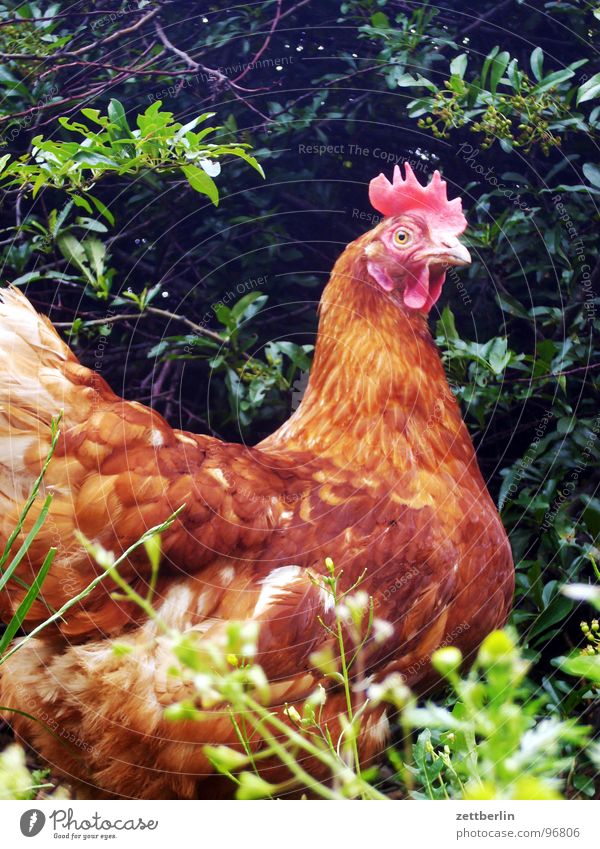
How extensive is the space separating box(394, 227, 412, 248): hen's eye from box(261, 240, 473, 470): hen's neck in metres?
0.04

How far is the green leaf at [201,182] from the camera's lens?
0.81m

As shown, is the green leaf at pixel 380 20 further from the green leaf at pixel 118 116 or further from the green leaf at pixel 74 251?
the green leaf at pixel 74 251

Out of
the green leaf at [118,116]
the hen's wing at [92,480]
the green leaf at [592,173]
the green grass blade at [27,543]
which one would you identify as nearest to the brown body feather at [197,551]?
the hen's wing at [92,480]

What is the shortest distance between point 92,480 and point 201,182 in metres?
0.35

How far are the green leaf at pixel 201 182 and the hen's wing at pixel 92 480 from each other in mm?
222

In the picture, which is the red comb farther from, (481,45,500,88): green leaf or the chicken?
(481,45,500,88): green leaf

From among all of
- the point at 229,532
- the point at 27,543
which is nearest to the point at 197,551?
the point at 229,532

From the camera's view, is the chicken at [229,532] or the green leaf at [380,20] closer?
the chicken at [229,532]

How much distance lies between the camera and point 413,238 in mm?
817

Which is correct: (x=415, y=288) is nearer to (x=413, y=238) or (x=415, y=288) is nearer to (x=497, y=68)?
(x=413, y=238)

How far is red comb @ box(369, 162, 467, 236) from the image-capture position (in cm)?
82
